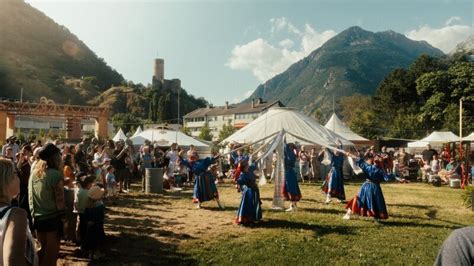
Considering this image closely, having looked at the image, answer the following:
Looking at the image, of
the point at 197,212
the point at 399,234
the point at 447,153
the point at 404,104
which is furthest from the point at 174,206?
the point at 404,104

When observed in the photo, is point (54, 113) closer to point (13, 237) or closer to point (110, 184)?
point (110, 184)

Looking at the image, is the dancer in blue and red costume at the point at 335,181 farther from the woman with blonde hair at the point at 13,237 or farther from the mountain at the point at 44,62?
the mountain at the point at 44,62

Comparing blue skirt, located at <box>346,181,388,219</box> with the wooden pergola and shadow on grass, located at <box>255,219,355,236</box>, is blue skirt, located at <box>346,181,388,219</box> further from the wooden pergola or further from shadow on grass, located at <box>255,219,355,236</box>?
the wooden pergola

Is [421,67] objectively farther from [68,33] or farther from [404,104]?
[68,33]

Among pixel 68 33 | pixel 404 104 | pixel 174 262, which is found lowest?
pixel 174 262

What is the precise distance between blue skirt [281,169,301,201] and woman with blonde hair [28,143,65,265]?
7.95 meters

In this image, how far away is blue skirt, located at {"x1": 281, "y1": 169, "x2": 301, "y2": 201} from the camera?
40.0ft

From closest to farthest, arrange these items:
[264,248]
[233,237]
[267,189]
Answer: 1. [264,248]
2. [233,237]
3. [267,189]

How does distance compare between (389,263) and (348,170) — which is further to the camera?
(348,170)

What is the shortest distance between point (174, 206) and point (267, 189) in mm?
5831

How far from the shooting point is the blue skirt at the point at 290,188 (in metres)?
12.2

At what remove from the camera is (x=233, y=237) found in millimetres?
8844

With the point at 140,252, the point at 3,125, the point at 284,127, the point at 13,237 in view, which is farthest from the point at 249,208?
the point at 3,125

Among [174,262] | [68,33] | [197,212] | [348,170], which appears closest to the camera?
[174,262]
